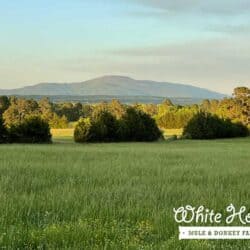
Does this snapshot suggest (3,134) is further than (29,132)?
No

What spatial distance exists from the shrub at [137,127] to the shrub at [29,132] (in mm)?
10921

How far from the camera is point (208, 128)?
255ft

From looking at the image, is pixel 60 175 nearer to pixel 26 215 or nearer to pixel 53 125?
pixel 26 215

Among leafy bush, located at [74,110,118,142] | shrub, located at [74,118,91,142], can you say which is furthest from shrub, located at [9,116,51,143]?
leafy bush, located at [74,110,118,142]

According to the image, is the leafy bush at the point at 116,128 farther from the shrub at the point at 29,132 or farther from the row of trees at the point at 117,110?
the row of trees at the point at 117,110

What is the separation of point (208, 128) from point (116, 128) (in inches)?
555

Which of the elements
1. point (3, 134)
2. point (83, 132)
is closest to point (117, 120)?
point (83, 132)

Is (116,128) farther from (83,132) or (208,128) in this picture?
(208,128)

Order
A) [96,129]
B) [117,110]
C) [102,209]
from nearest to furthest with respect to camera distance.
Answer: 1. [102,209]
2. [96,129]
3. [117,110]

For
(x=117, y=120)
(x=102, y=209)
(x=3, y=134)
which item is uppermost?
(x=102, y=209)

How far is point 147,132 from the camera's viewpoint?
73500mm

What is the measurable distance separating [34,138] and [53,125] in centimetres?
5007

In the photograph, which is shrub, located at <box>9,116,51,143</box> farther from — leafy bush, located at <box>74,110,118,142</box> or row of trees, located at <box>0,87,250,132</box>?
row of trees, located at <box>0,87,250,132</box>

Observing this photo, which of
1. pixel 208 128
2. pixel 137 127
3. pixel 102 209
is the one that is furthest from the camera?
pixel 208 128
